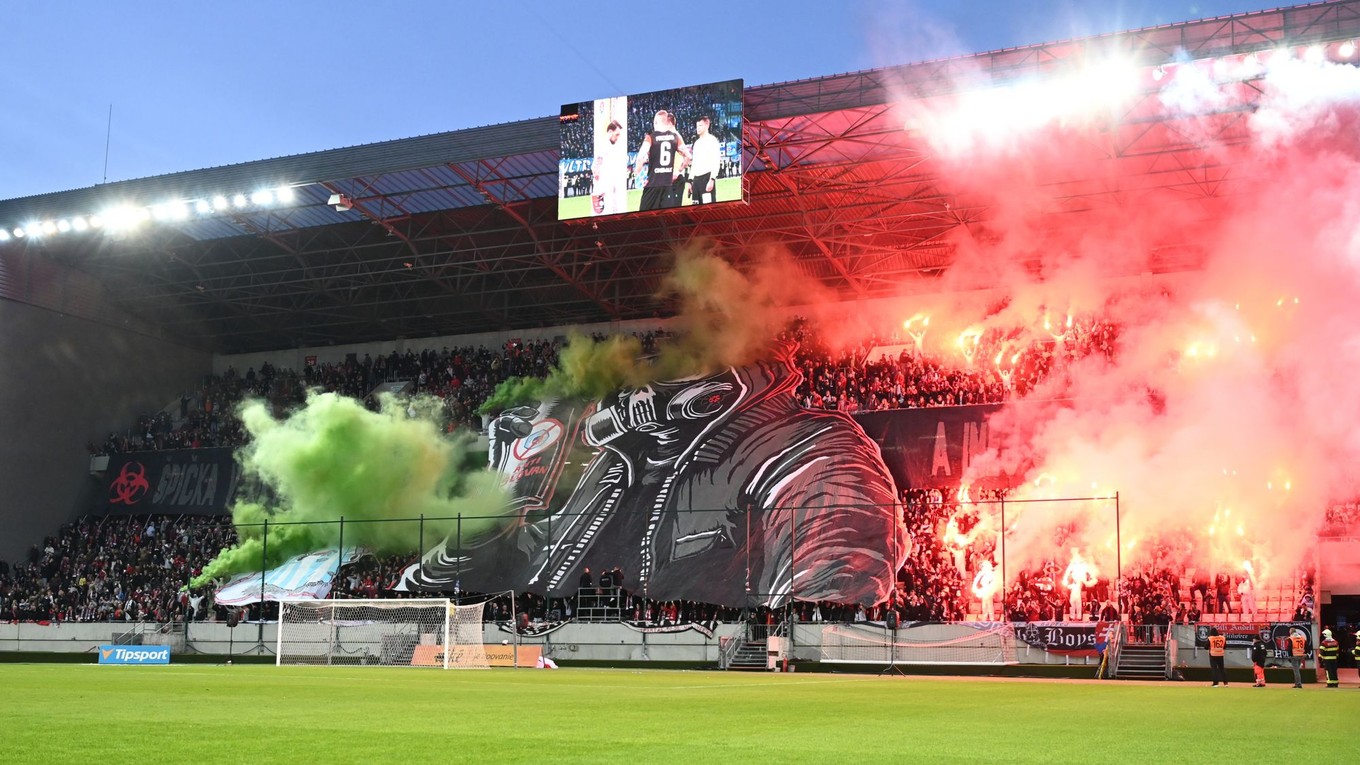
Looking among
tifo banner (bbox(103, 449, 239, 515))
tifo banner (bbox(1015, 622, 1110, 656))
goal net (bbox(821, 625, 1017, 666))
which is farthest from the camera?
tifo banner (bbox(103, 449, 239, 515))

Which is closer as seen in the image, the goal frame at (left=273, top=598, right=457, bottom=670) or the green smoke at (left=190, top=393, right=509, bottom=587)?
the goal frame at (left=273, top=598, right=457, bottom=670)

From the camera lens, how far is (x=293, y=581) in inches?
1624

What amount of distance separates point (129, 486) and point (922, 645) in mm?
33588

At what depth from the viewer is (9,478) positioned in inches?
1871

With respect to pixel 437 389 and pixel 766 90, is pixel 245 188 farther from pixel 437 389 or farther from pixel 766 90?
pixel 766 90

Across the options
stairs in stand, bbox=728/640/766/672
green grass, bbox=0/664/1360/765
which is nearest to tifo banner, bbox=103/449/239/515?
stairs in stand, bbox=728/640/766/672

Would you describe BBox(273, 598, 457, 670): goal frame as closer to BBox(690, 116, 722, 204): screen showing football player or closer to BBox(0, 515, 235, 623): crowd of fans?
BBox(0, 515, 235, 623): crowd of fans

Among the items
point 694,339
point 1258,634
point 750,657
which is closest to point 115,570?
point 694,339

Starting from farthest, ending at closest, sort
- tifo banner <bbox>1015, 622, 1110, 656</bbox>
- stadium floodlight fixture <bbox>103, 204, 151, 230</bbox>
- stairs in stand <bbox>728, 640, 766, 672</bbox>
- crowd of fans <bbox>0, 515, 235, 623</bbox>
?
crowd of fans <bbox>0, 515, 235, 623</bbox> → stadium floodlight fixture <bbox>103, 204, 151, 230</bbox> → stairs in stand <bbox>728, 640, 766, 672</bbox> → tifo banner <bbox>1015, 622, 1110, 656</bbox>

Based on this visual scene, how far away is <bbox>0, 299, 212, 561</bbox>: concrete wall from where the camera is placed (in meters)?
47.6

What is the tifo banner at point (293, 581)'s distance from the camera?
40.6 meters

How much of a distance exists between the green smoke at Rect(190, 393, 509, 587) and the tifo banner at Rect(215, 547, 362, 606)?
63 cm

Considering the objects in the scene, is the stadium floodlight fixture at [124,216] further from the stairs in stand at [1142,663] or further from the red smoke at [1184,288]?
the stairs in stand at [1142,663]

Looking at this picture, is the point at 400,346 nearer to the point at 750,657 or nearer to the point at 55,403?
the point at 55,403
